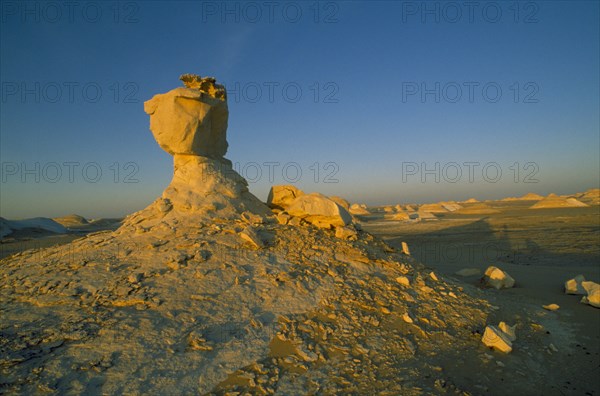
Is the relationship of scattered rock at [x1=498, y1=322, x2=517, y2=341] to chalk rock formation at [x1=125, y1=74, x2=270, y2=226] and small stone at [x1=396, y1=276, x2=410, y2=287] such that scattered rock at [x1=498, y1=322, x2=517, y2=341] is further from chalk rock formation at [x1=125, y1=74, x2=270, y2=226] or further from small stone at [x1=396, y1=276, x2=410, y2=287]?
chalk rock formation at [x1=125, y1=74, x2=270, y2=226]

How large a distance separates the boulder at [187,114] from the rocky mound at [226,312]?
0.13 ft

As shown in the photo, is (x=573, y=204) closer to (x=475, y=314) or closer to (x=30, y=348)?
(x=475, y=314)

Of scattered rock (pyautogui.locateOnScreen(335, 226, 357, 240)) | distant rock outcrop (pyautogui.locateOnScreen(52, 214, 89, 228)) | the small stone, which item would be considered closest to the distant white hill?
distant rock outcrop (pyautogui.locateOnScreen(52, 214, 89, 228))

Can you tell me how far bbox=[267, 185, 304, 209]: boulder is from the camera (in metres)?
8.04

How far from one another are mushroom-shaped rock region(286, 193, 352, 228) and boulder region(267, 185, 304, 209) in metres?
0.97

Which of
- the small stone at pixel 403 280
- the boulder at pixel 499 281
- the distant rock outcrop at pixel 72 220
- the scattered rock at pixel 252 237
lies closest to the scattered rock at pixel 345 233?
the small stone at pixel 403 280

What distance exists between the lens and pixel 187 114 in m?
6.77

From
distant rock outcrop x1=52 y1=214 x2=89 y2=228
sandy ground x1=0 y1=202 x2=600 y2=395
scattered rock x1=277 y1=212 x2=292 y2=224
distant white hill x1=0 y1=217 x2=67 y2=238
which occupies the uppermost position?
scattered rock x1=277 y1=212 x2=292 y2=224

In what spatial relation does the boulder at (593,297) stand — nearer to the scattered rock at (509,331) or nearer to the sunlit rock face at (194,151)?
the scattered rock at (509,331)

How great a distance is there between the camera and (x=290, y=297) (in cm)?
450

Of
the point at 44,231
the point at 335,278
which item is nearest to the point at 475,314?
the point at 335,278

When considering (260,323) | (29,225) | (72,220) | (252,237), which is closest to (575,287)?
(252,237)

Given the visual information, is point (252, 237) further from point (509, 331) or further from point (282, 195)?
point (509, 331)

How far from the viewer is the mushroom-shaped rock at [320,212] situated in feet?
22.1
